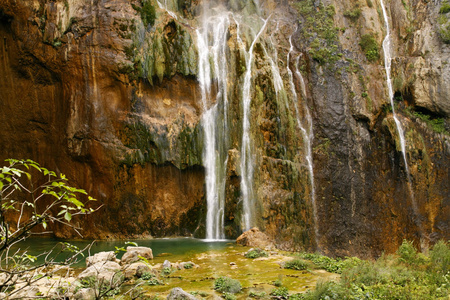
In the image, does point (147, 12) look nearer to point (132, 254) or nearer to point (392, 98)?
point (132, 254)

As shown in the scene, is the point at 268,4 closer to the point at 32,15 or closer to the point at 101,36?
the point at 101,36

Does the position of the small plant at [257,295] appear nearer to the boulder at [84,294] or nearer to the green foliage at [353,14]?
the boulder at [84,294]

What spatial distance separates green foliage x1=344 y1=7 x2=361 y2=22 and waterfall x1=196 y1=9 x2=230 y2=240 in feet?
31.4

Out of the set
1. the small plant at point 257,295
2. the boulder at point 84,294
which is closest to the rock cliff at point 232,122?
the small plant at point 257,295

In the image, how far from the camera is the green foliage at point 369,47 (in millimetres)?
24250

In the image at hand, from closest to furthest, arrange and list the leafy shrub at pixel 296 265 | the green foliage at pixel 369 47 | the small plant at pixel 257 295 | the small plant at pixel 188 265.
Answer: the small plant at pixel 257 295 < the leafy shrub at pixel 296 265 < the small plant at pixel 188 265 < the green foliage at pixel 369 47

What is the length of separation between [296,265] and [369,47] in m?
19.2

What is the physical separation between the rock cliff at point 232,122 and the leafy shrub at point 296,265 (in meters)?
7.60

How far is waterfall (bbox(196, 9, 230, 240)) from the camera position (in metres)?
18.6

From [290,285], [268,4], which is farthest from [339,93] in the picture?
[290,285]

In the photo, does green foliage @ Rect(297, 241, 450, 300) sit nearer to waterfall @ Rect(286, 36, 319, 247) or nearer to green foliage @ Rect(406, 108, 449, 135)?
waterfall @ Rect(286, 36, 319, 247)

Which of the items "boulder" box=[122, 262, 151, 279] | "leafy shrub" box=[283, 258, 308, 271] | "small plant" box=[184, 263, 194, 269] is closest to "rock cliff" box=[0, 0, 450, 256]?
"small plant" box=[184, 263, 194, 269]

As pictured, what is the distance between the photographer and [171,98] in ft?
65.7

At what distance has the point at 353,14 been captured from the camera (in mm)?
25391
